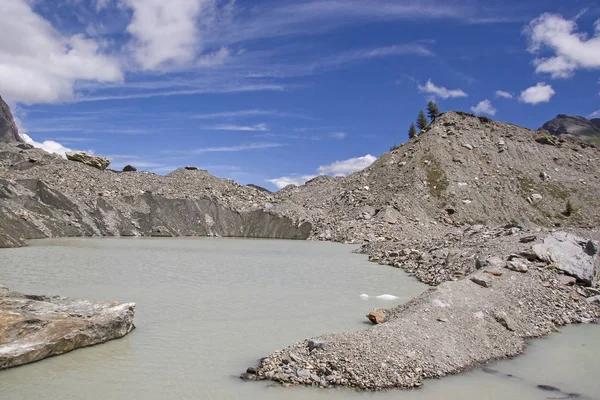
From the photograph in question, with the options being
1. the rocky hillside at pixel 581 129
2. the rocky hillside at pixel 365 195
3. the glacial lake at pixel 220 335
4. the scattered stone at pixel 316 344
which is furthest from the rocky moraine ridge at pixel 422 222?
the rocky hillside at pixel 581 129

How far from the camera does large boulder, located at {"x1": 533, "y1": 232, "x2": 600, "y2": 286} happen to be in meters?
16.9

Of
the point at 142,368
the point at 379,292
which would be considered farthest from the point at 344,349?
the point at 379,292

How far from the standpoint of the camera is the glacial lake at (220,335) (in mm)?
8297

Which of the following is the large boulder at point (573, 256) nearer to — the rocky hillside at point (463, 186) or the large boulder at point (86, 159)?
the rocky hillside at point (463, 186)

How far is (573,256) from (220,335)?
47.9 feet

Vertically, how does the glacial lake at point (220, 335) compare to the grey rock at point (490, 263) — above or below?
below

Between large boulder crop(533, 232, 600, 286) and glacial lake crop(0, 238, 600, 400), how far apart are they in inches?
156

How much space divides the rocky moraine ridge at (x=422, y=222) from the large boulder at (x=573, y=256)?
73mm

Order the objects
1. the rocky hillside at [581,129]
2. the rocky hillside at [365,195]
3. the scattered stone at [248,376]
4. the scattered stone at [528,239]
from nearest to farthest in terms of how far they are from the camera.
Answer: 1. the scattered stone at [248,376]
2. the scattered stone at [528,239]
3. the rocky hillside at [365,195]
4. the rocky hillside at [581,129]

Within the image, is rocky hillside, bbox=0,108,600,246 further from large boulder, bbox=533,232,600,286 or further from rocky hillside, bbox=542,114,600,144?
rocky hillside, bbox=542,114,600,144

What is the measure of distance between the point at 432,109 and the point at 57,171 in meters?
81.2

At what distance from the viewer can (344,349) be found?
919 cm

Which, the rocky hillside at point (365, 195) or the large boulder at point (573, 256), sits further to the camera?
the rocky hillside at point (365, 195)

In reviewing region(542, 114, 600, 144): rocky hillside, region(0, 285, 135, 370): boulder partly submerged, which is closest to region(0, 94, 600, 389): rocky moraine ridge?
region(0, 285, 135, 370): boulder partly submerged
